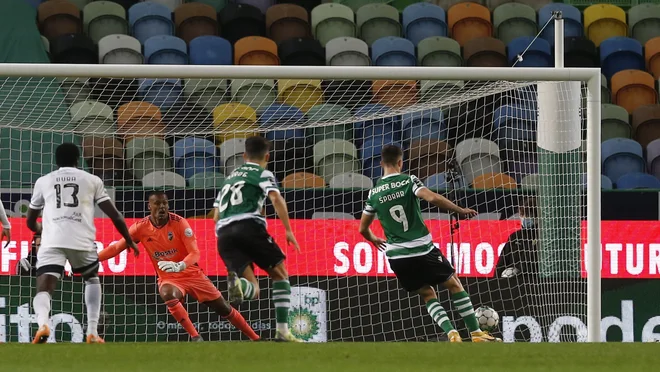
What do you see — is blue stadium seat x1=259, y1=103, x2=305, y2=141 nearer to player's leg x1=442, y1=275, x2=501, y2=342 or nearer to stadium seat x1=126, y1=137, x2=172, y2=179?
stadium seat x1=126, y1=137, x2=172, y2=179

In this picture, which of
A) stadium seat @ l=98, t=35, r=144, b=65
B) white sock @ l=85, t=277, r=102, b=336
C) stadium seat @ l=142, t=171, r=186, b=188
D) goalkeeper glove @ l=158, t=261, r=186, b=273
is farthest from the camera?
stadium seat @ l=98, t=35, r=144, b=65

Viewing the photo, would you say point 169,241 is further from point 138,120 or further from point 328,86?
point 328,86

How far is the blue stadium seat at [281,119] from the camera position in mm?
12172

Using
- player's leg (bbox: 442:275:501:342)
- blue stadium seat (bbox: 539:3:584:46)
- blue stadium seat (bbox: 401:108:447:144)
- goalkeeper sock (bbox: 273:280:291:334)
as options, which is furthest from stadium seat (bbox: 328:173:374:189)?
blue stadium seat (bbox: 539:3:584:46)

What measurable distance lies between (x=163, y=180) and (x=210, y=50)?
3.94m

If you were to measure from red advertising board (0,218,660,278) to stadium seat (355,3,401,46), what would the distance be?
5342 millimetres

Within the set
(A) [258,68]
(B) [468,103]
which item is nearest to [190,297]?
(A) [258,68]

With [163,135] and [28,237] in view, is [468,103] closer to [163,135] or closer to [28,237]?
[163,135]

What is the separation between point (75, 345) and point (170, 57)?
7644mm

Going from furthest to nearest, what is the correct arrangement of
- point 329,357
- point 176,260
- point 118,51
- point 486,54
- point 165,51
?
point 486,54 → point 165,51 → point 118,51 → point 176,260 → point 329,357

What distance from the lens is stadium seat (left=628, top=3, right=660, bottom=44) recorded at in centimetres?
1636

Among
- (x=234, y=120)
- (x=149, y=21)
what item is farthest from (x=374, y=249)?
→ (x=149, y=21)

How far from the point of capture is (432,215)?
11.1m

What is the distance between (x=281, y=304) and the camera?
827 cm
